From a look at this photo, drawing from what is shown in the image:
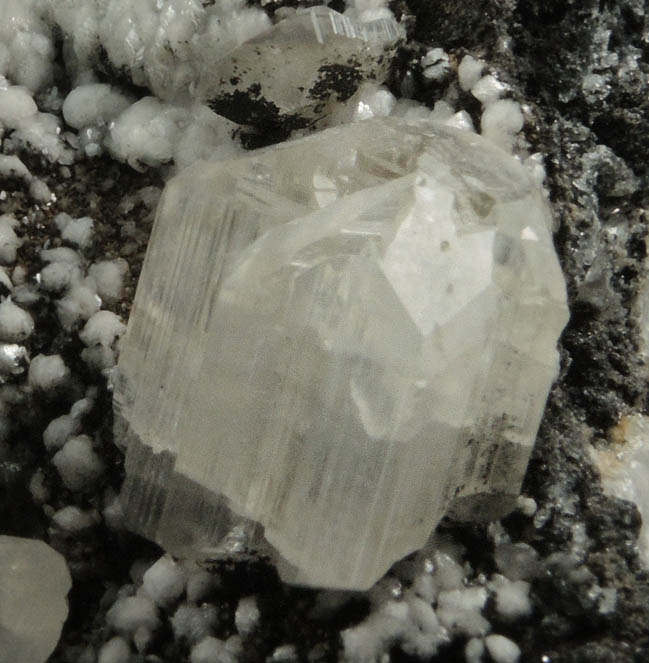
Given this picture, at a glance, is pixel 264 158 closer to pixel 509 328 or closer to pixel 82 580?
pixel 509 328

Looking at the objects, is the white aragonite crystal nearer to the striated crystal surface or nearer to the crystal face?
the crystal face

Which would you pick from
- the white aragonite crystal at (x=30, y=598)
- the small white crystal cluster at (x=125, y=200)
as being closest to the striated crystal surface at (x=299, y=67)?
the small white crystal cluster at (x=125, y=200)

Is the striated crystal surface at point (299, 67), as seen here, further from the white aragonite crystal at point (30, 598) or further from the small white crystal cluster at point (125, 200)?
the white aragonite crystal at point (30, 598)

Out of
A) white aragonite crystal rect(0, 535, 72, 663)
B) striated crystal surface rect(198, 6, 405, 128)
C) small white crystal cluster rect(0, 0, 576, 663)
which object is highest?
striated crystal surface rect(198, 6, 405, 128)

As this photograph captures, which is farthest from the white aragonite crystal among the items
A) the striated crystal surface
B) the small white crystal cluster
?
the striated crystal surface

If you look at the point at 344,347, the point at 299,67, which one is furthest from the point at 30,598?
the point at 299,67

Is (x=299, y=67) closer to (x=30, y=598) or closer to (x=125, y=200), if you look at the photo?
(x=125, y=200)
